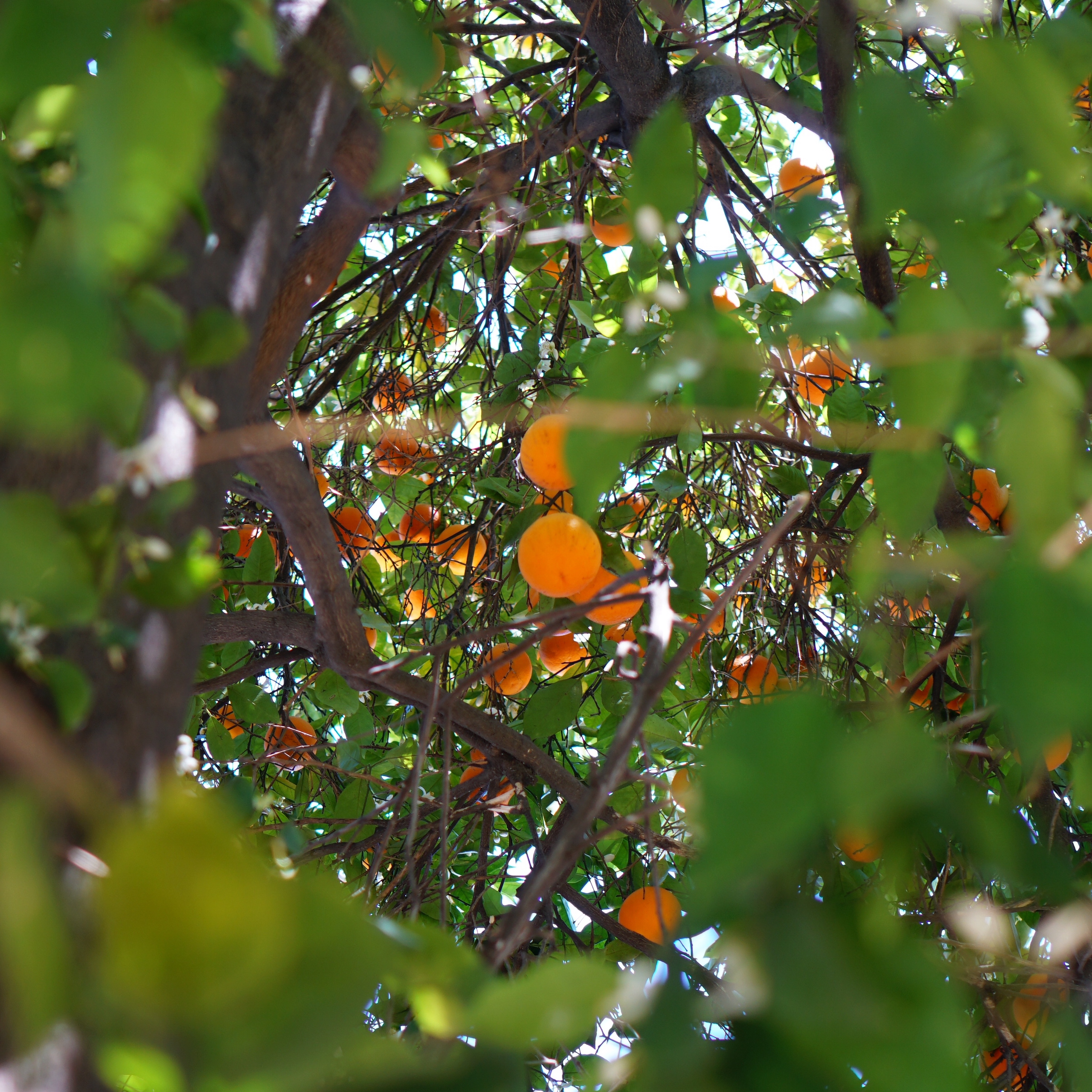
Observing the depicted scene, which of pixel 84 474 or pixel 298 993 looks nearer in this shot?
pixel 298 993

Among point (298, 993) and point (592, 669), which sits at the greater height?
point (592, 669)

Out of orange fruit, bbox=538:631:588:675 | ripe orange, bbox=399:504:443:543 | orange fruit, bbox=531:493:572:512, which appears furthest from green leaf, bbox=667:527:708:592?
ripe orange, bbox=399:504:443:543

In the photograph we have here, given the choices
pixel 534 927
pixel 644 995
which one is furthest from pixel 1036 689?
pixel 534 927

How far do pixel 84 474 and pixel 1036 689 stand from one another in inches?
16.1

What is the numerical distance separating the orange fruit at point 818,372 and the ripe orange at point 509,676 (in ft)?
2.27

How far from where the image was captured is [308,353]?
78.0 inches

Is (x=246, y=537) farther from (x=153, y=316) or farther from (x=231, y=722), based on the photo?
(x=153, y=316)

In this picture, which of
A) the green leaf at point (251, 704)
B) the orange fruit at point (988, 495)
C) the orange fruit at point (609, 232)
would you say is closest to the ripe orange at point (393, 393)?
the orange fruit at point (609, 232)

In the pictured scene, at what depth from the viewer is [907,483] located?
1.73 feet

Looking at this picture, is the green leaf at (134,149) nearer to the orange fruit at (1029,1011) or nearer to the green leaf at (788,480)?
the orange fruit at (1029,1011)

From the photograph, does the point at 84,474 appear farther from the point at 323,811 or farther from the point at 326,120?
the point at 323,811

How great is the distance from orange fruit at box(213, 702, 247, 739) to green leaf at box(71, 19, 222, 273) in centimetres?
176

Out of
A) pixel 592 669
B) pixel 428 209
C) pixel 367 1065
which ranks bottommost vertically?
pixel 367 1065

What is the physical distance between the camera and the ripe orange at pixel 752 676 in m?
1.68
